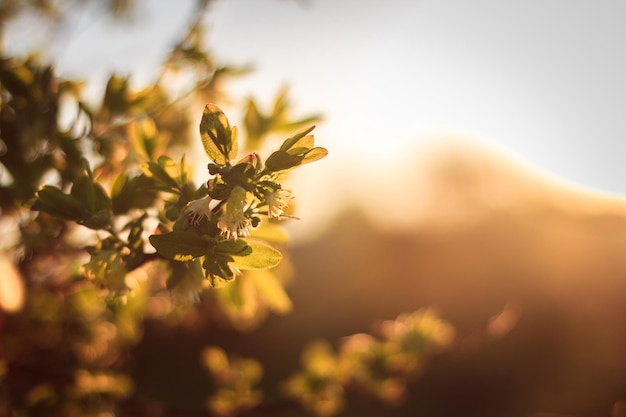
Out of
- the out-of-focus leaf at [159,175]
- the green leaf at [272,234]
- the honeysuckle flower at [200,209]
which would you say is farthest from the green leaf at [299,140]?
the green leaf at [272,234]

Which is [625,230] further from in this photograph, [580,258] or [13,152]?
[13,152]

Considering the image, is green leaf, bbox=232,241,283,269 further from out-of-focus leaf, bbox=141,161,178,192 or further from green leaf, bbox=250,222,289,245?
green leaf, bbox=250,222,289,245

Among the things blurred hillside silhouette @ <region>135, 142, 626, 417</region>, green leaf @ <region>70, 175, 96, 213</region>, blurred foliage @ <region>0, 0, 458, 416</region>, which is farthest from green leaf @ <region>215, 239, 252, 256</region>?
blurred hillside silhouette @ <region>135, 142, 626, 417</region>

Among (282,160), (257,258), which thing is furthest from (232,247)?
(282,160)

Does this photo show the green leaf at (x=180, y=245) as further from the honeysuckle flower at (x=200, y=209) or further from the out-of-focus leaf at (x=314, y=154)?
the out-of-focus leaf at (x=314, y=154)

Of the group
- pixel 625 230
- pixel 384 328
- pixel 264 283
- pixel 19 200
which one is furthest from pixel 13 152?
pixel 625 230

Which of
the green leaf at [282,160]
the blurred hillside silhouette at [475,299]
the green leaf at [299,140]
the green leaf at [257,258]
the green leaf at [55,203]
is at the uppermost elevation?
the blurred hillside silhouette at [475,299]

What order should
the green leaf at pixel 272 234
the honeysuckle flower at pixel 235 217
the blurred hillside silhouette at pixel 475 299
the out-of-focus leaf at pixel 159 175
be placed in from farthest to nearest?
the blurred hillside silhouette at pixel 475 299, the green leaf at pixel 272 234, the out-of-focus leaf at pixel 159 175, the honeysuckle flower at pixel 235 217

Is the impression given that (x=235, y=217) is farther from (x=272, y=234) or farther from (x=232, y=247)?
(x=272, y=234)
